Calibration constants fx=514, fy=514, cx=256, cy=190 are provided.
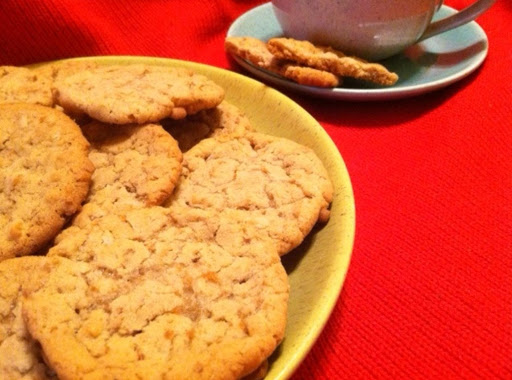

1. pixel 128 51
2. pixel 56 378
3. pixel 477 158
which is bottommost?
pixel 477 158

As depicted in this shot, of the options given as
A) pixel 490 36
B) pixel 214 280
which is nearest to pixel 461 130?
pixel 490 36

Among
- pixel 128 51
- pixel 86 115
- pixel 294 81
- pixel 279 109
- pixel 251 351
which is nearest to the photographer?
pixel 251 351

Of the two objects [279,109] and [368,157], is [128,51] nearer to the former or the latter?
[279,109]

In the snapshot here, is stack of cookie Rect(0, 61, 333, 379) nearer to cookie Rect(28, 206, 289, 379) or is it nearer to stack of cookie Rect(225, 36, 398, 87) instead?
cookie Rect(28, 206, 289, 379)

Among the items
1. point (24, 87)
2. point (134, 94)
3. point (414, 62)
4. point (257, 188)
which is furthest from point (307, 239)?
point (414, 62)

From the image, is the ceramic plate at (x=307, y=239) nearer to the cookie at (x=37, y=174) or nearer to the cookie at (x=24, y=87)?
the cookie at (x=24, y=87)

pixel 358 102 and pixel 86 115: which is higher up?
pixel 86 115
